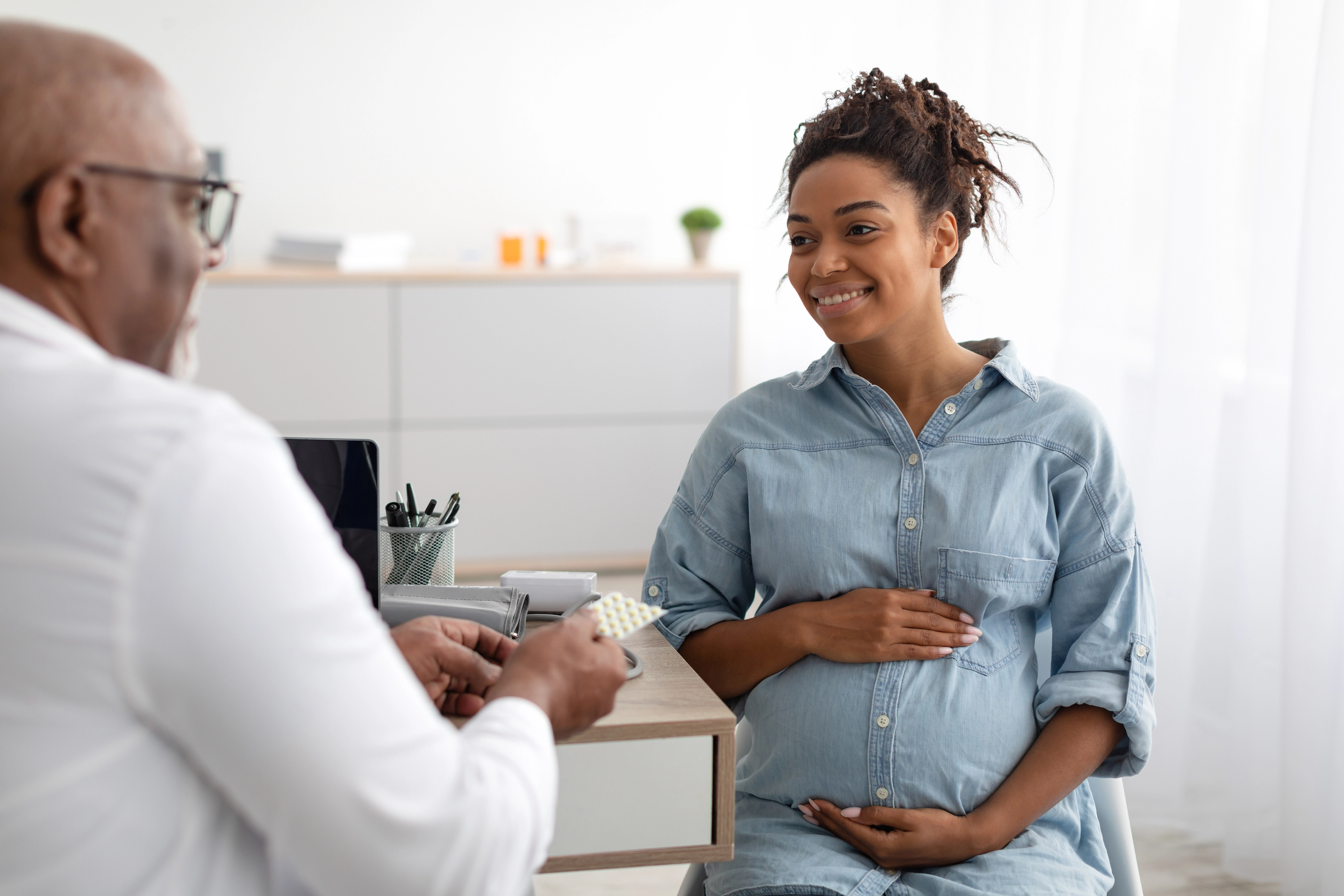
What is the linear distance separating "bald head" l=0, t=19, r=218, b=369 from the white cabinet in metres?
3.12

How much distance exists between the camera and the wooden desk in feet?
3.84

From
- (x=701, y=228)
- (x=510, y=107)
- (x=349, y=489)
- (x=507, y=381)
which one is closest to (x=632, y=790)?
(x=349, y=489)

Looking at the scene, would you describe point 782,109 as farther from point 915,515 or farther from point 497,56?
point 915,515

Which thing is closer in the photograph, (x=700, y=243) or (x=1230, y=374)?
(x=1230, y=374)

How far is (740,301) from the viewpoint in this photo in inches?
166

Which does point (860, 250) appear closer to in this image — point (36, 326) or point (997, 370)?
point (997, 370)

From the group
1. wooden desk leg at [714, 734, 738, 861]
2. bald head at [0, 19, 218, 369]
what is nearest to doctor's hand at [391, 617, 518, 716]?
wooden desk leg at [714, 734, 738, 861]

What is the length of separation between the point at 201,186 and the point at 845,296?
85cm

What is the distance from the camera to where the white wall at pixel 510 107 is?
4.23 metres

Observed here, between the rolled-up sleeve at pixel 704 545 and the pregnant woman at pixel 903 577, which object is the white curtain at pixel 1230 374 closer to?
the pregnant woman at pixel 903 577

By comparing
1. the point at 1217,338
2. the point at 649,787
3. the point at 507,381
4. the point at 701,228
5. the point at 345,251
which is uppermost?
the point at 701,228

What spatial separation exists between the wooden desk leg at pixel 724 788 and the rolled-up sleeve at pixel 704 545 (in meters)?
0.31

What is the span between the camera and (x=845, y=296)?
1.51 meters

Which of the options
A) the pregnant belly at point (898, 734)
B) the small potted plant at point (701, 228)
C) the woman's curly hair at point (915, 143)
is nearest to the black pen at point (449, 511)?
the pregnant belly at point (898, 734)
